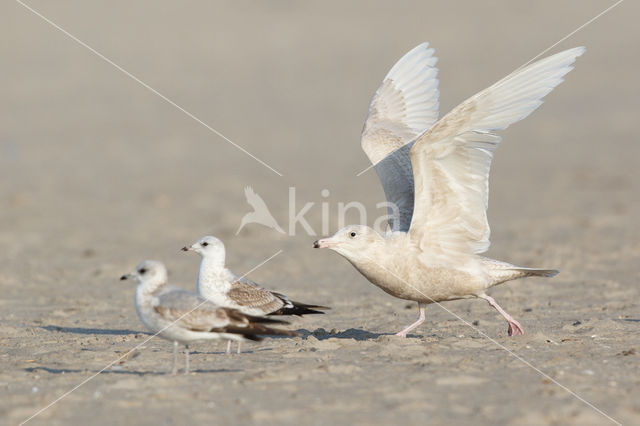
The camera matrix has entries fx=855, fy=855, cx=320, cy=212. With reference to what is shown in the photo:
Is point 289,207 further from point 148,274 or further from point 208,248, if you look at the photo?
point 148,274

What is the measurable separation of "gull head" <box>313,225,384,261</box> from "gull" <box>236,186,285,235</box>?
22.1ft

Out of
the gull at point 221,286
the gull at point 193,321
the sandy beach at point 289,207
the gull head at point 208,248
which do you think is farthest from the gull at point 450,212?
the gull at point 193,321

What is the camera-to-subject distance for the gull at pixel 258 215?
14.5 metres

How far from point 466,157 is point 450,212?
59cm

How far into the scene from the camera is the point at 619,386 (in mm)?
5520

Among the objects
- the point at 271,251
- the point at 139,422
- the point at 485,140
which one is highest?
the point at 485,140

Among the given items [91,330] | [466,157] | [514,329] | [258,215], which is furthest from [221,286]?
[258,215]

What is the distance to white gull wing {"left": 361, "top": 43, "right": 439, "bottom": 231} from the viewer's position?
817cm

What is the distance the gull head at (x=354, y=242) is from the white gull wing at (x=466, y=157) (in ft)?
1.30

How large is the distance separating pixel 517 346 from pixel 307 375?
6.09 ft

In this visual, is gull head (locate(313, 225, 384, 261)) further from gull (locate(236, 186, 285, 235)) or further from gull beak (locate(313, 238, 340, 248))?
gull (locate(236, 186, 285, 235))

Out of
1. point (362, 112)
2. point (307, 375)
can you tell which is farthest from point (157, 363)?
point (362, 112)

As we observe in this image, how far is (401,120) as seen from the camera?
30.2ft

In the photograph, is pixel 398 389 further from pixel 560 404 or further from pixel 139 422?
pixel 139 422
